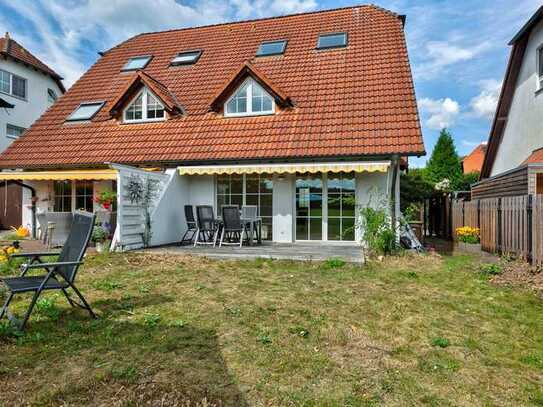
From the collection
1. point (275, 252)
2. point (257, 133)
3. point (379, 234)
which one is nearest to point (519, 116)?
point (379, 234)

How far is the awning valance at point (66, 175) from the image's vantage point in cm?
1418

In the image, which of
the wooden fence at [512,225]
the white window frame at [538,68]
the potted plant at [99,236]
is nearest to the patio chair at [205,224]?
the potted plant at [99,236]

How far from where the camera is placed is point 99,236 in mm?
12133

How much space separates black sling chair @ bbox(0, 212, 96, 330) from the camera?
4.98 metres

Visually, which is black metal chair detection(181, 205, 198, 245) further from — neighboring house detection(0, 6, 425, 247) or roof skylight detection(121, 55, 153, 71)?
roof skylight detection(121, 55, 153, 71)

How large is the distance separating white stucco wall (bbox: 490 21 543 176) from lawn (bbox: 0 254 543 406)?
36.4 ft

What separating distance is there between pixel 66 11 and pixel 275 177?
1238 centimetres

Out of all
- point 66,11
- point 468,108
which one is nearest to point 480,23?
point 66,11

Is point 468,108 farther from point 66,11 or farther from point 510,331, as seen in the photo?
point 510,331

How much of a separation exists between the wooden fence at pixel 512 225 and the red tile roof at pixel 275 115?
9.60ft

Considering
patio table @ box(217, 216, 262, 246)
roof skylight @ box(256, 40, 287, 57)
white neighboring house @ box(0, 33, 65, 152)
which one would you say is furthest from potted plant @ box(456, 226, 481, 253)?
white neighboring house @ box(0, 33, 65, 152)

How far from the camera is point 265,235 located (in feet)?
48.4

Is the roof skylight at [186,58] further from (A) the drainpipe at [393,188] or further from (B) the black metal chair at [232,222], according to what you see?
(A) the drainpipe at [393,188]

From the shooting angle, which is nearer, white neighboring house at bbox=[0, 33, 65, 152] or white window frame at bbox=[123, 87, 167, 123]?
white window frame at bbox=[123, 87, 167, 123]
